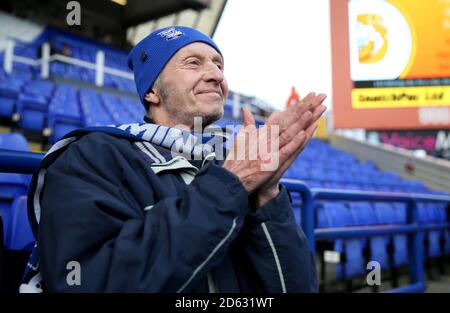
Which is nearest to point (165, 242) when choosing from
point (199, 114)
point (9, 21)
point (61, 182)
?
point (61, 182)

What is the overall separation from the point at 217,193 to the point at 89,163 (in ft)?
0.80

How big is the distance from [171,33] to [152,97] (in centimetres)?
18

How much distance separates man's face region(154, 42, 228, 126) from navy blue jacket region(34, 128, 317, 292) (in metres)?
0.22

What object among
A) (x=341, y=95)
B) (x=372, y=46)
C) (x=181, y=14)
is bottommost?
(x=341, y=95)

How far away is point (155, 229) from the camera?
0.57 metres

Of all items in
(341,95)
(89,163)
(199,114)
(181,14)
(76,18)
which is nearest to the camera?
(89,163)

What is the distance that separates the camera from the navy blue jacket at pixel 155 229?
1.77ft

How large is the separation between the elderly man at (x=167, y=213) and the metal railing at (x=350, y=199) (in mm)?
102

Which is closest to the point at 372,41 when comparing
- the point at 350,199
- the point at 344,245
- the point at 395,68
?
the point at 395,68

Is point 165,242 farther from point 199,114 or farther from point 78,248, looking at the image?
point 199,114

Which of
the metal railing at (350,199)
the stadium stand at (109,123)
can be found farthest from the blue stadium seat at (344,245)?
the metal railing at (350,199)

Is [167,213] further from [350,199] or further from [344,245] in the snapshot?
[344,245]

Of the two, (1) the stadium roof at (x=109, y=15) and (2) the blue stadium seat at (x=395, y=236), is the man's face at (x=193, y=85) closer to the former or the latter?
(2) the blue stadium seat at (x=395, y=236)
